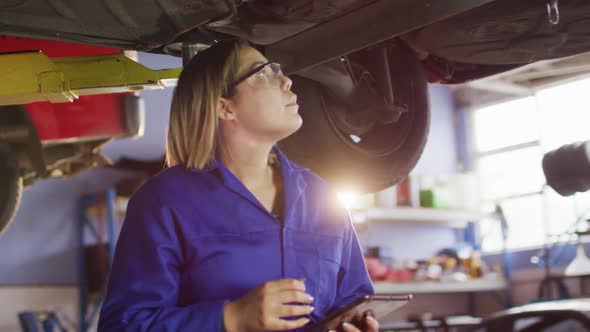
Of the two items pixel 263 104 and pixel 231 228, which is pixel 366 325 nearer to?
pixel 231 228

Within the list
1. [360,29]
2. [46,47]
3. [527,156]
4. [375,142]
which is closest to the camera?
[360,29]

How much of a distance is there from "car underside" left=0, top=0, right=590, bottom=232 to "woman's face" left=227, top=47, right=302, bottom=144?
0.78ft

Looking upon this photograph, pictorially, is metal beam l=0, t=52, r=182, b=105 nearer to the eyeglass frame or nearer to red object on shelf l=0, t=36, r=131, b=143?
the eyeglass frame

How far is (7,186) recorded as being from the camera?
123 inches

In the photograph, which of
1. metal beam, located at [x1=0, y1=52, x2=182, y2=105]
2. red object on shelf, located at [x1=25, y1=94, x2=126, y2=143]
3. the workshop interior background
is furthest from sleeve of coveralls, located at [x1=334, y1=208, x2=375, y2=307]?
the workshop interior background

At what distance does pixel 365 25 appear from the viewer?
1.99 metres

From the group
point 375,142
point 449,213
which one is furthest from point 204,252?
point 449,213

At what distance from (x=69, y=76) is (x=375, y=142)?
1.17 metres

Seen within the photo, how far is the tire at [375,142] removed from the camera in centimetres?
267

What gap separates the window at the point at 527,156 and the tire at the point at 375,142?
275 inches

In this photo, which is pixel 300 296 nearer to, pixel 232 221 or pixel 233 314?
pixel 233 314

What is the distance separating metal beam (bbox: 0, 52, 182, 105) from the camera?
2.15m

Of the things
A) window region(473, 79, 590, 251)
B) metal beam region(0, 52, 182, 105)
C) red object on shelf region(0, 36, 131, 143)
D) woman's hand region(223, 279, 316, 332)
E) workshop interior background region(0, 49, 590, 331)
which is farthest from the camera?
window region(473, 79, 590, 251)

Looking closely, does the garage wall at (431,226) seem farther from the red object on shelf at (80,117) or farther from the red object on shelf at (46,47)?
the red object on shelf at (46,47)
